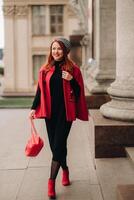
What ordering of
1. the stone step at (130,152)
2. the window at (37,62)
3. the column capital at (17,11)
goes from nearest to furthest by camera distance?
the stone step at (130,152), the column capital at (17,11), the window at (37,62)

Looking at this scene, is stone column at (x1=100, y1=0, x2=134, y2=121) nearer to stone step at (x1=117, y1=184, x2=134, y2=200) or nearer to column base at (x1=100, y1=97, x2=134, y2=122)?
column base at (x1=100, y1=97, x2=134, y2=122)

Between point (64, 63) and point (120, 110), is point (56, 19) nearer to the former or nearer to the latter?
point (120, 110)

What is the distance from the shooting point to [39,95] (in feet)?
20.2

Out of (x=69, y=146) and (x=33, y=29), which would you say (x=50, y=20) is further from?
(x=69, y=146)

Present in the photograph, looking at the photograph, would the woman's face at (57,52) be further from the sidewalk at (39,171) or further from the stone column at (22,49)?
→ the stone column at (22,49)

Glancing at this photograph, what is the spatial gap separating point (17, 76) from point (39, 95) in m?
38.7

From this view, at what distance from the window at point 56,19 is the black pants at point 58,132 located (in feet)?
124

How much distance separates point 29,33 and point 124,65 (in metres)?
37.1

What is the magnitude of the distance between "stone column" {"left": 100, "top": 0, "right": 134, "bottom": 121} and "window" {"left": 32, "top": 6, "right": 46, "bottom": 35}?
3651 cm

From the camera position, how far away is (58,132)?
19.8ft

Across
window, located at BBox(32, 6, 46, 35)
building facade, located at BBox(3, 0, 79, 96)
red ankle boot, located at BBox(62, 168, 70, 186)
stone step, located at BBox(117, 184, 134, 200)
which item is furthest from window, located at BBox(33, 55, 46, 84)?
stone step, located at BBox(117, 184, 134, 200)

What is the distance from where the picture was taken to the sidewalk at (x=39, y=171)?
6164 millimetres

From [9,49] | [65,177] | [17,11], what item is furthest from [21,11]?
[65,177]

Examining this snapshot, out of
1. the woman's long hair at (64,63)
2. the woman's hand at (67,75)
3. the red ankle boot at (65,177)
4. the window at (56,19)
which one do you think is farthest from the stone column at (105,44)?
the window at (56,19)
